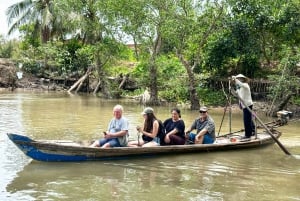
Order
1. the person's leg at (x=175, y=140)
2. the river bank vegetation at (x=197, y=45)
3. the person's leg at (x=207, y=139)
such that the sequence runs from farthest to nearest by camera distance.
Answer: the river bank vegetation at (x=197, y=45) < the person's leg at (x=207, y=139) < the person's leg at (x=175, y=140)

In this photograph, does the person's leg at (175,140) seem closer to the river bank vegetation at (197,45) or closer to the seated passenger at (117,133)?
the seated passenger at (117,133)

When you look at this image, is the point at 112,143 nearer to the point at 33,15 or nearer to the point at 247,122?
the point at 247,122

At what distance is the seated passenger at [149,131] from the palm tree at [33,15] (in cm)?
2882

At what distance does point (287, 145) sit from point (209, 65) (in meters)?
11.4

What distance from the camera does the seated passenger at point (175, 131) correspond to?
9.80m

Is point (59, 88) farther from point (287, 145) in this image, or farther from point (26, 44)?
point (287, 145)

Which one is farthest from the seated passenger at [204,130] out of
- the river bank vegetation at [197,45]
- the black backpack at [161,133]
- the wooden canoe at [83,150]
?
the river bank vegetation at [197,45]

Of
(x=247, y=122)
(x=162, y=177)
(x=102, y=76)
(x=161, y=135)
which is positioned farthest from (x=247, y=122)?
(x=102, y=76)

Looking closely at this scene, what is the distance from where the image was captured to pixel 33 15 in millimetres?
37781

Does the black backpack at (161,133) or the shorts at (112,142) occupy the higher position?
the black backpack at (161,133)

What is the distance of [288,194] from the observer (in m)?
7.25

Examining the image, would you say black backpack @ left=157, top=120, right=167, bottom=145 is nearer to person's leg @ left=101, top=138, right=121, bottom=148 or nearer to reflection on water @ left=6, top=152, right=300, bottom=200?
reflection on water @ left=6, top=152, right=300, bottom=200

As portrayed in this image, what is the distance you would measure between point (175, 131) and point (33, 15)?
30.8 meters

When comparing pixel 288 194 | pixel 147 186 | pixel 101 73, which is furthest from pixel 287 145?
pixel 101 73
